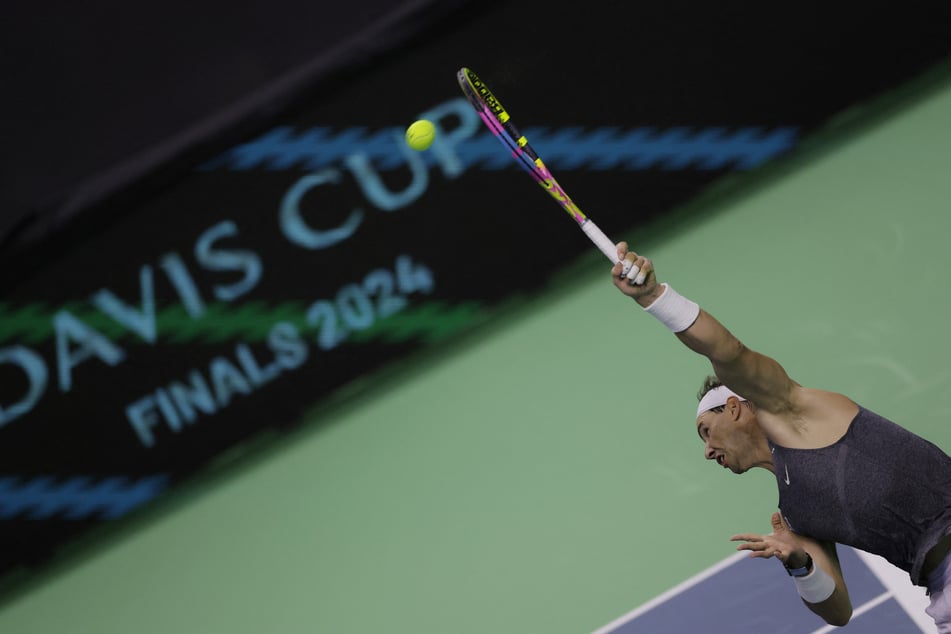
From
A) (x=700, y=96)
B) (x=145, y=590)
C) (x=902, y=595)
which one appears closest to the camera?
(x=902, y=595)

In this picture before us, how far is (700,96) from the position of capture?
6.12 metres

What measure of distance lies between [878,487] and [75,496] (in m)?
3.59

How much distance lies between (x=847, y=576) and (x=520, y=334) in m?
2.01

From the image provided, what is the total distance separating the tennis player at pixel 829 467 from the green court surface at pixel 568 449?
3.84 ft

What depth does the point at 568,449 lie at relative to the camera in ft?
18.1

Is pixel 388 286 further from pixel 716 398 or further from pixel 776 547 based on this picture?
pixel 776 547

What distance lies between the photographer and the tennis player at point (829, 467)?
3520 mm

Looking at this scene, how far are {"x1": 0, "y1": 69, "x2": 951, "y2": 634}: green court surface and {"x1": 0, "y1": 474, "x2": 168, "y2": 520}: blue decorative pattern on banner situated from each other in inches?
6.0

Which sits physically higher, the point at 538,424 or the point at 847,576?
the point at 538,424

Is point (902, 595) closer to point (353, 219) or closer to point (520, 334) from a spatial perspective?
point (520, 334)

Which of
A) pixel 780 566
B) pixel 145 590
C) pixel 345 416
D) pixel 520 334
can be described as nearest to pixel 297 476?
pixel 345 416

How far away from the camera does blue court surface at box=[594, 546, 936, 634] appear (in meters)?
4.54

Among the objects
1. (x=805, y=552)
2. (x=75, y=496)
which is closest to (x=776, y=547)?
(x=805, y=552)

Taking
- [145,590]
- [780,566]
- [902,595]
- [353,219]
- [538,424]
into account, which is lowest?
[902,595]
